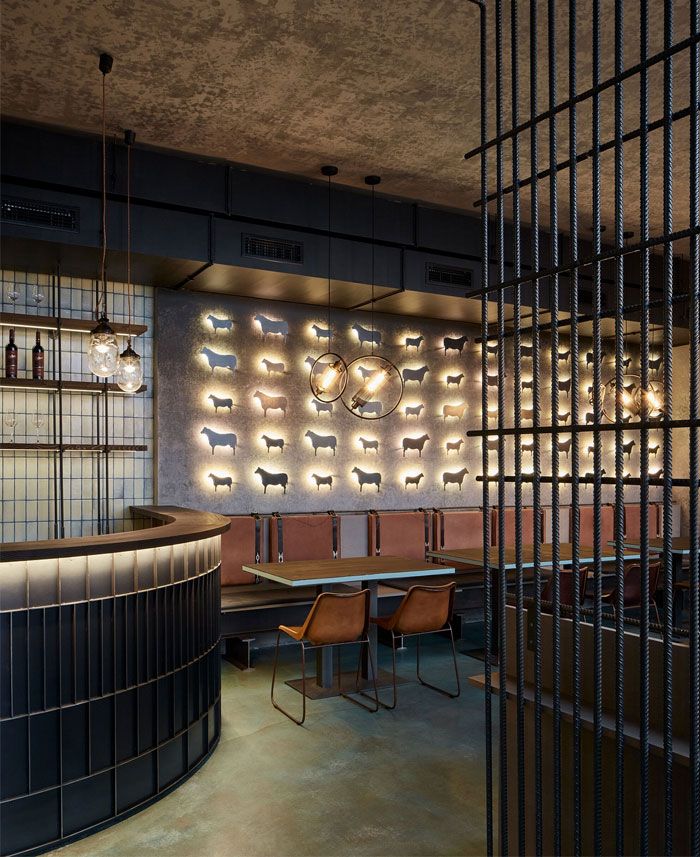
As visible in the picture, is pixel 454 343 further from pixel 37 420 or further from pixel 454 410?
pixel 37 420

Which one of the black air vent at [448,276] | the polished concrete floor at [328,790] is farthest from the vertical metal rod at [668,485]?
the black air vent at [448,276]

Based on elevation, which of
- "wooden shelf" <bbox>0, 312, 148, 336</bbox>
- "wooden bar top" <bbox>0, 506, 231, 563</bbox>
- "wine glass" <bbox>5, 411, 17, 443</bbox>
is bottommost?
"wooden bar top" <bbox>0, 506, 231, 563</bbox>

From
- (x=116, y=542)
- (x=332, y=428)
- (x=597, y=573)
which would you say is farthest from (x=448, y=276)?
(x=597, y=573)

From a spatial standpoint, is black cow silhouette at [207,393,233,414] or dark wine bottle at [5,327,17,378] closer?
dark wine bottle at [5,327,17,378]

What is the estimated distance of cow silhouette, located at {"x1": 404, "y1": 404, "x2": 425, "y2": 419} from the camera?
7.67 m

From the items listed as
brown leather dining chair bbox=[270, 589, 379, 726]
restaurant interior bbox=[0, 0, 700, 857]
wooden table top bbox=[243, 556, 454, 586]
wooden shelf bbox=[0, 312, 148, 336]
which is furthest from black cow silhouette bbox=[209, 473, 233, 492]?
brown leather dining chair bbox=[270, 589, 379, 726]

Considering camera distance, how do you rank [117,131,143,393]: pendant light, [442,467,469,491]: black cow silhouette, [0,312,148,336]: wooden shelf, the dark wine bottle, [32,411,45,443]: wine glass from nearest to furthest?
[117,131,143,393]: pendant light → [0,312,148,336]: wooden shelf → the dark wine bottle → [32,411,45,443]: wine glass → [442,467,469,491]: black cow silhouette

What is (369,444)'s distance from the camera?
7402 millimetres

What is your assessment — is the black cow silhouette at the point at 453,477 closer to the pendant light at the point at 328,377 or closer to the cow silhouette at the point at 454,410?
the cow silhouette at the point at 454,410

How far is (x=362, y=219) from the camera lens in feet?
20.3

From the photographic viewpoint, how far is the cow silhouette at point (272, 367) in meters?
6.85

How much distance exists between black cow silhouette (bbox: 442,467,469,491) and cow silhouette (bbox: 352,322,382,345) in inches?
64.0

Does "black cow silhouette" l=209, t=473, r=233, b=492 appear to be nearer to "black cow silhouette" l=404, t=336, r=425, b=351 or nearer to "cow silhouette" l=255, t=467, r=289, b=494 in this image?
"cow silhouette" l=255, t=467, r=289, b=494

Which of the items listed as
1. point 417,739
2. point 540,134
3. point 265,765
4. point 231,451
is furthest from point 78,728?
point 540,134
